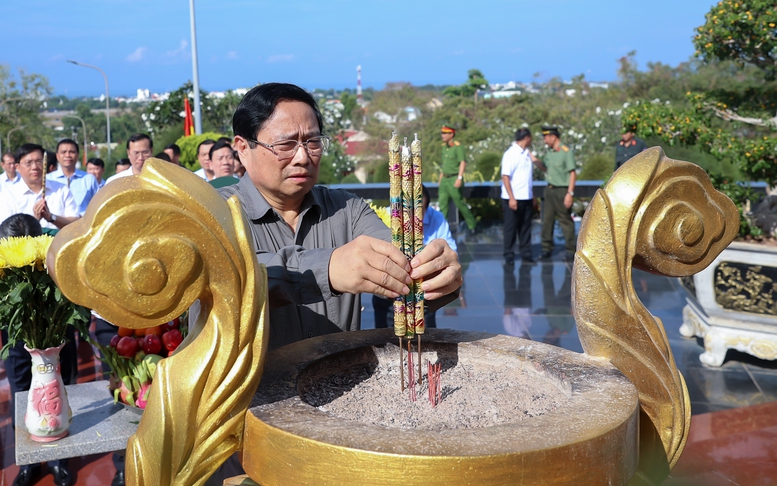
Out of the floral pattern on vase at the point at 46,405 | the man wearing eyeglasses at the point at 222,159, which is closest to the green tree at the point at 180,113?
the man wearing eyeglasses at the point at 222,159

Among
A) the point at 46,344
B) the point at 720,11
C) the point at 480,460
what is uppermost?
the point at 720,11

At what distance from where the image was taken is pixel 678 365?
4.79m

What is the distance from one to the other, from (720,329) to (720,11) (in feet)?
7.30

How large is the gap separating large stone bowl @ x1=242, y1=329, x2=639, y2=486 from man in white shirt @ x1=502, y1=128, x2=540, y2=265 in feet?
22.2

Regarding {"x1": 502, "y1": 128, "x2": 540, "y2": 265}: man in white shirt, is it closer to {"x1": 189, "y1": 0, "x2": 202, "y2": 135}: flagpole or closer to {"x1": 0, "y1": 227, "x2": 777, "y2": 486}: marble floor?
{"x1": 0, "y1": 227, "x2": 777, "y2": 486}: marble floor

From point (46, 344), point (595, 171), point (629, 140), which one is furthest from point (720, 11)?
point (595, 171)

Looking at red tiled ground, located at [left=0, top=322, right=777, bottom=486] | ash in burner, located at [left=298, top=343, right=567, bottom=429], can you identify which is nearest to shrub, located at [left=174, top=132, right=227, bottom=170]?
red tiled ground, located at [left=0, top=322, right=777, bottom=486]

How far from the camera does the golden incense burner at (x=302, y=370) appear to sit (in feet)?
4.22

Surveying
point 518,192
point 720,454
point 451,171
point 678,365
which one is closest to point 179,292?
point 720,454

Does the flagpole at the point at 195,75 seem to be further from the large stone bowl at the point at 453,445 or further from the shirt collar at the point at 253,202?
the large stone bowl at the point at 453,445

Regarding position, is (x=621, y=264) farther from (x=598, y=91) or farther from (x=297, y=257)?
(x=598, y=91)

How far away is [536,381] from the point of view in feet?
5.94

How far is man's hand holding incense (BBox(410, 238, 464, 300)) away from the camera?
1.63 meters

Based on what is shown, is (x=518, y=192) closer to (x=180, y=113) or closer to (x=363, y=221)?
(x=363, y=221)
